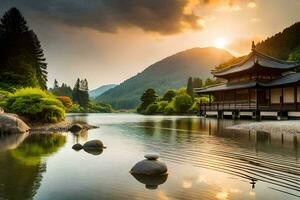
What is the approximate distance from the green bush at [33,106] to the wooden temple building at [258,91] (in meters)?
27.5

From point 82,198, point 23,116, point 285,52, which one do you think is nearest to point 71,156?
point 82,198

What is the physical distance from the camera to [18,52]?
60.7 m

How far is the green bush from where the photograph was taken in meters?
32.4

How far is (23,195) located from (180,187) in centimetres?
443

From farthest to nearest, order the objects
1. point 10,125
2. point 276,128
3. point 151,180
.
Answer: point 276,128
point 10,125
point 151,180

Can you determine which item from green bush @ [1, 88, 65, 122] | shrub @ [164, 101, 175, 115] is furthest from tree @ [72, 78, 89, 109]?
green bush @ [1, 88, 65, 122]

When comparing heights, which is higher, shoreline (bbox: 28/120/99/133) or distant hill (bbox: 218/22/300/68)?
distant hill (bbox: 218/22/300/68)

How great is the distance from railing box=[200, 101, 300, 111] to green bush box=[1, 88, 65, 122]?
88.9 ft

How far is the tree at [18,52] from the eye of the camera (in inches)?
2165

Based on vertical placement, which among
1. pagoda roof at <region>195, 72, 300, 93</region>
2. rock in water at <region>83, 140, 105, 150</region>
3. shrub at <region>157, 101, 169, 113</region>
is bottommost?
rock in water at <region>83, 140, 105, 150</region>

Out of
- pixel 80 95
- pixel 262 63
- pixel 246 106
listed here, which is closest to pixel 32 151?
pixel 246 106

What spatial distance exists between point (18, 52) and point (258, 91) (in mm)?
40840

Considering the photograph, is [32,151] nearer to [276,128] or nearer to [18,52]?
[276,128]

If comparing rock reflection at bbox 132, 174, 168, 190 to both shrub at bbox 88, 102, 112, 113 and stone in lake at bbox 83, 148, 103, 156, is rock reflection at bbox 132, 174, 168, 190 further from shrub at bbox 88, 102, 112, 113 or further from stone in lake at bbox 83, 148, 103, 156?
shrub at bbox 88, 102, 112, 113
